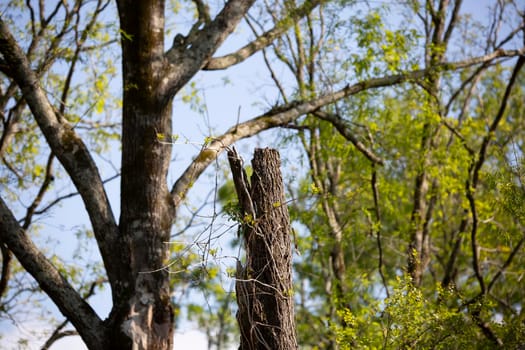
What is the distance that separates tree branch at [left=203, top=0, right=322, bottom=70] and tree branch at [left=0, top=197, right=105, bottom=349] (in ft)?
9.68

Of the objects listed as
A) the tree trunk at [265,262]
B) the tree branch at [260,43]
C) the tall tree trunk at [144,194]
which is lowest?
the tree trunk at [265,262]

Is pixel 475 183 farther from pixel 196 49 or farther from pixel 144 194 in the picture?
pixel 144 194

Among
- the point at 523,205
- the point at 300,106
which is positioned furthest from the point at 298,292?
the point at 523,205

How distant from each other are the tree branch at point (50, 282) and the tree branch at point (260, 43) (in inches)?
116

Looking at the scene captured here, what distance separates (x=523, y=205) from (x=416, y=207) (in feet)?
14.5

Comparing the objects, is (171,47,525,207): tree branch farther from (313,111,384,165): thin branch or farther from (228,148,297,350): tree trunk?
(228,148,297,350): tree trunk

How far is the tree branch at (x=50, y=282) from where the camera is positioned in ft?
20.3

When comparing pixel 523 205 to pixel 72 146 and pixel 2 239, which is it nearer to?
pixel 72 146

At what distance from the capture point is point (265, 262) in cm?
492

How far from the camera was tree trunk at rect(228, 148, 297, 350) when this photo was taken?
4801 mm

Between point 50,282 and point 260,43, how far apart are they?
419 cm

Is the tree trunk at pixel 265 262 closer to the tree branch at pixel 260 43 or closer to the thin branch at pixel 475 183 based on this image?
the tree branch at pixel 260 43

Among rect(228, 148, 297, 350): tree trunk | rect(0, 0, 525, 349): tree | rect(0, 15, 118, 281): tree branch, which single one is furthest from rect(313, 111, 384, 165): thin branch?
rect(228, 148, 297, 350): tree trunk

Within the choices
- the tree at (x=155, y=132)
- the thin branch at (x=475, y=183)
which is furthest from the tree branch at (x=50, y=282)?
the thin branch at (x=475, y=183)
